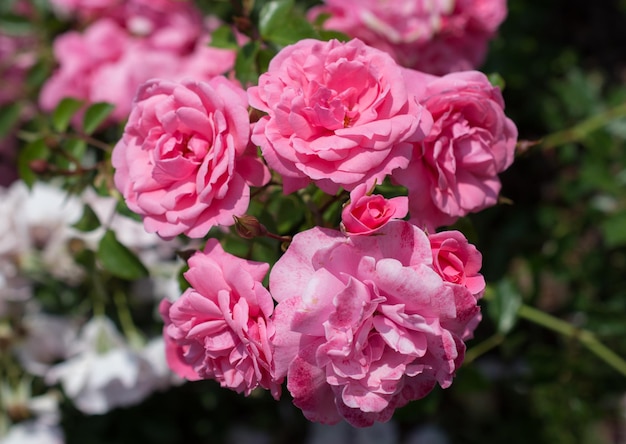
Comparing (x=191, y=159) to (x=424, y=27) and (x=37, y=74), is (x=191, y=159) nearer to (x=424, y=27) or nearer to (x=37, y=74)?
(x=424, y=27)

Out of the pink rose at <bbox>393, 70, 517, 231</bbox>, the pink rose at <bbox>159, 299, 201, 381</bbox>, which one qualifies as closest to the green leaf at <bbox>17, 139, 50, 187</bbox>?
the pink rose at <bbox>159, 299, 201, 381</bbox>

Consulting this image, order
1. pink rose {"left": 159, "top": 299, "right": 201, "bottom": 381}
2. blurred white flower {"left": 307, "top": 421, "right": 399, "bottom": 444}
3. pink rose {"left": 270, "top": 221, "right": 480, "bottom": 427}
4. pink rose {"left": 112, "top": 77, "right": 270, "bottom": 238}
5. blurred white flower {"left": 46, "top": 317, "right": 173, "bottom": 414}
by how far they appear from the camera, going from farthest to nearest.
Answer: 1. blurred white flower {"left": 307, "top": 421, "right": 399, "bottom": 444}
2. blurred white flower {"left": 46, "top": 317, "right": 173, "bottom": 414}
3. pink rose {"left": 159, "top": 299, "right": 201, "bottom": 381}
4. pink rose {"left": 112, "top": 77, "right": 270, "bottom": 238}
5. pink rose {"left": 270, "top": 221, "right": 480, "bottom": 427}

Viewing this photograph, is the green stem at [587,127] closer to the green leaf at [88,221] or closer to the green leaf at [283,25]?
the green leaf at [283,25]

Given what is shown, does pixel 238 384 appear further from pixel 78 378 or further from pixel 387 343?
pixel 78 378

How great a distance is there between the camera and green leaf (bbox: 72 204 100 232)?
1.22 metres

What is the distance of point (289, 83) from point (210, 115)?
0.34 feet

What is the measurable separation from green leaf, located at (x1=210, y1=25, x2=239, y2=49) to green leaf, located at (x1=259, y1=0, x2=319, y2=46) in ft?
0.23

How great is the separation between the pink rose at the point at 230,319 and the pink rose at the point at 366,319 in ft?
0.10

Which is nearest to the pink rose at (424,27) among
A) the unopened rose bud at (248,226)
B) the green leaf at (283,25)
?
the green leaf at (283,25)

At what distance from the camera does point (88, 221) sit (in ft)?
4.01

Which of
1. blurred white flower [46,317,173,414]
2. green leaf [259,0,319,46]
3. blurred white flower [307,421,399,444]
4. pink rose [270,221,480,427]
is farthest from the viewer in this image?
blurred white flower [307,421,399,444]

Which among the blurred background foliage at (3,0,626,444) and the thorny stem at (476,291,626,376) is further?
the blurred background foliage at (3,0,626,444)

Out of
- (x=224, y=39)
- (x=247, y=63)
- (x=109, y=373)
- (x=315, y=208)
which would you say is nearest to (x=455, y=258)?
(x=315, y=208)

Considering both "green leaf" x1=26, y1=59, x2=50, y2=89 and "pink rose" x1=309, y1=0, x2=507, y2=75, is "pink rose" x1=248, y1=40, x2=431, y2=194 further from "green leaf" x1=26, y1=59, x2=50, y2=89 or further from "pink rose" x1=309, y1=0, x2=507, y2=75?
"green leaf" x1=26, y1=59, x2=50, y2=89
